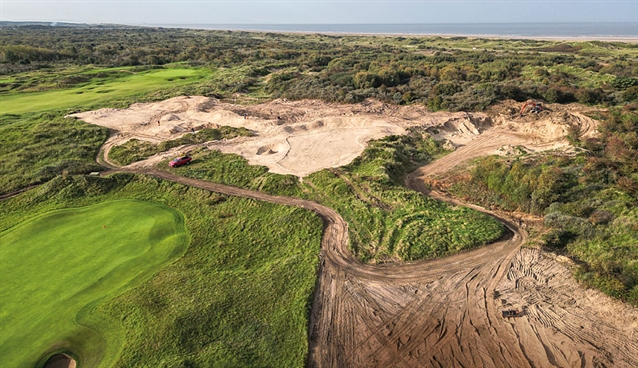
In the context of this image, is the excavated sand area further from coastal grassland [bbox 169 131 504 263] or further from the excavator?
coastal grassland [bbox 169 131 504 263]

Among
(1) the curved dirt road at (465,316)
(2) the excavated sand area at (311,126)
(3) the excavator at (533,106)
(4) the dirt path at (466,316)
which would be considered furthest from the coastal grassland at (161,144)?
(3) the excavator at (533,106)

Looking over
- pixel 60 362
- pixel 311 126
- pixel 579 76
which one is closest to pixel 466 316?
pixel 60 362

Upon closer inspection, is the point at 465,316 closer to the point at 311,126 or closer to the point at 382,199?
the point at 382,199

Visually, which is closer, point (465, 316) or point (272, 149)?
point (465, 316)

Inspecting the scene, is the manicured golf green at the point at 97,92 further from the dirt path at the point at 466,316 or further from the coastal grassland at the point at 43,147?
the dirt path at the point at 466,316

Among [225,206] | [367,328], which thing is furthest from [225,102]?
[367,328]

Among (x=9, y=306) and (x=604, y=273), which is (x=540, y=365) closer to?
(x=604, y=273)

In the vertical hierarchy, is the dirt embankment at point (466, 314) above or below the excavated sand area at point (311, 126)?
Result: below
